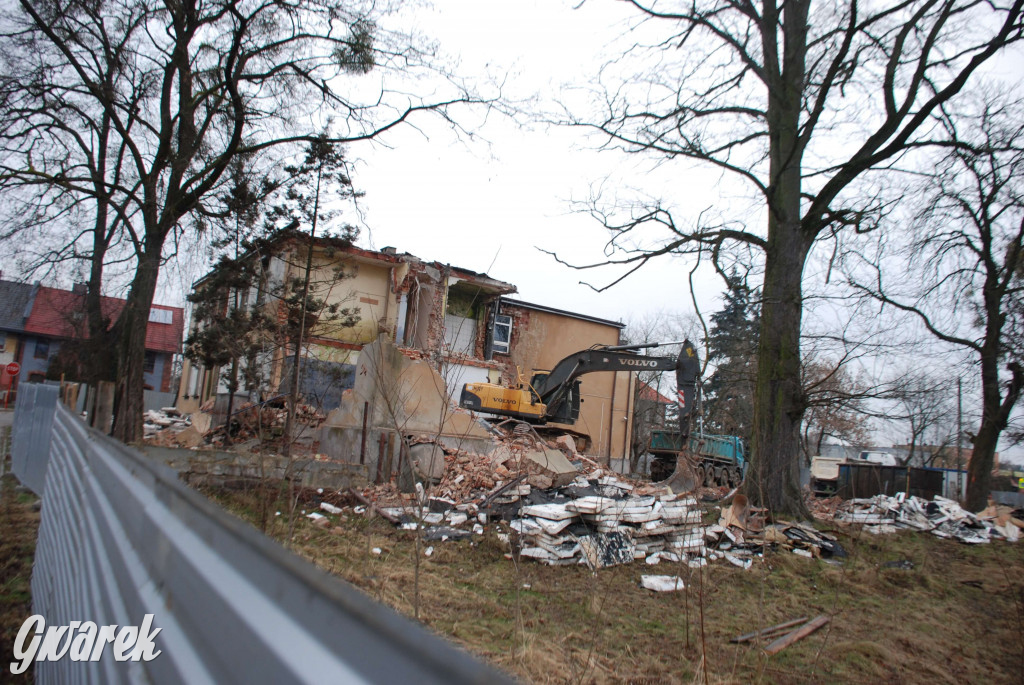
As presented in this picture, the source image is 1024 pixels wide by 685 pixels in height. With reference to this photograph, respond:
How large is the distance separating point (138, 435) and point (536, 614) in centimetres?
991

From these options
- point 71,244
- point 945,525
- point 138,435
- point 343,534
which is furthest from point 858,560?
point 71,244

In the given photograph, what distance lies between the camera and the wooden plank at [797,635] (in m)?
5.41

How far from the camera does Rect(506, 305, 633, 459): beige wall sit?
91.6 feet

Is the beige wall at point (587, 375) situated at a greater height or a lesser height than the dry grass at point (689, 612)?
greater

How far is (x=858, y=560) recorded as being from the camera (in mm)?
9336

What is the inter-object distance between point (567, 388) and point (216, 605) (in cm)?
1757

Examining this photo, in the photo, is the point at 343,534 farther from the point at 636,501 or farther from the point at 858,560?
the point at 858,560

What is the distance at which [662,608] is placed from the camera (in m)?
6.64

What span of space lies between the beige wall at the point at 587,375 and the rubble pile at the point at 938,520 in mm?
13624

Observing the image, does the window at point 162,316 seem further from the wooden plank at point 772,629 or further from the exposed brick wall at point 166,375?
the wooden plank at point 772,629

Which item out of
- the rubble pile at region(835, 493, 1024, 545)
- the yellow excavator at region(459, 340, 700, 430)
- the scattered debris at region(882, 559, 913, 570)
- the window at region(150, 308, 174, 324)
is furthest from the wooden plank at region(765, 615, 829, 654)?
the window at region(150, 308, 174, 324)

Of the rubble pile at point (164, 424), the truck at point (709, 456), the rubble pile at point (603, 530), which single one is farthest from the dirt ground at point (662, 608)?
the truck at point (709, 456)

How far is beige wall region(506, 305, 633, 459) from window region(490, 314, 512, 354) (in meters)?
0.30

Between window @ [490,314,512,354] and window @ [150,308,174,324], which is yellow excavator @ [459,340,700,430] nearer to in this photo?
window @ [490,314,512,354]
